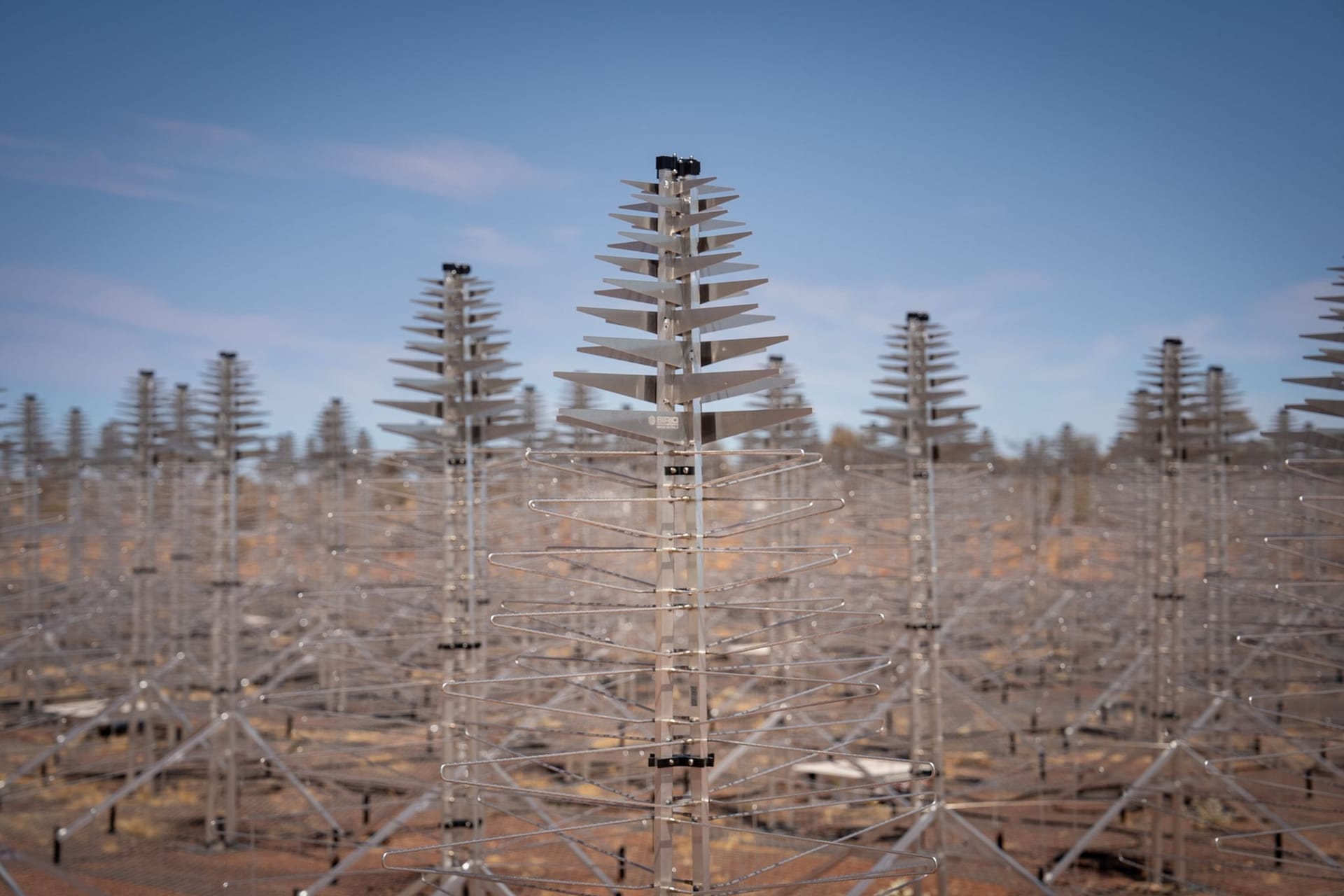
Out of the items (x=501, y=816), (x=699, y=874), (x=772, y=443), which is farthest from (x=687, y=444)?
(x=772, y=443)

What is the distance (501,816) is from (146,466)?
6575mm

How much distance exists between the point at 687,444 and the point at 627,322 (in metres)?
0.60

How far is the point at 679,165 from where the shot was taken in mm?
4539

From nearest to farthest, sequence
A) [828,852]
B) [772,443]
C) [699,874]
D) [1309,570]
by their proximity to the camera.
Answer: [699,874]
[828,852]
[1309,570]
[772,443]

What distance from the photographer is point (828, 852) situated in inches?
359

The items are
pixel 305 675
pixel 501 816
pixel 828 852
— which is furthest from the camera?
pixel 305 675

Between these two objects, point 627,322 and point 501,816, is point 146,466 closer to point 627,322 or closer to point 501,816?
point 501,816

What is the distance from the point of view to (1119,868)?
10477 millimetres

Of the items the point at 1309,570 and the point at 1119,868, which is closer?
the point at 1119,868

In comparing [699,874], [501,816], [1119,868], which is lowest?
[1119,868]

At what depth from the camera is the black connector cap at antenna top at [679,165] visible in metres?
4.53

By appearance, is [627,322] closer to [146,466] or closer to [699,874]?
[699,874]

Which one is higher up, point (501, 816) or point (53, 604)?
point (53, 604)

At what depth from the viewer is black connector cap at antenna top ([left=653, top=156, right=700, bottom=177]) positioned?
14.9 ft
